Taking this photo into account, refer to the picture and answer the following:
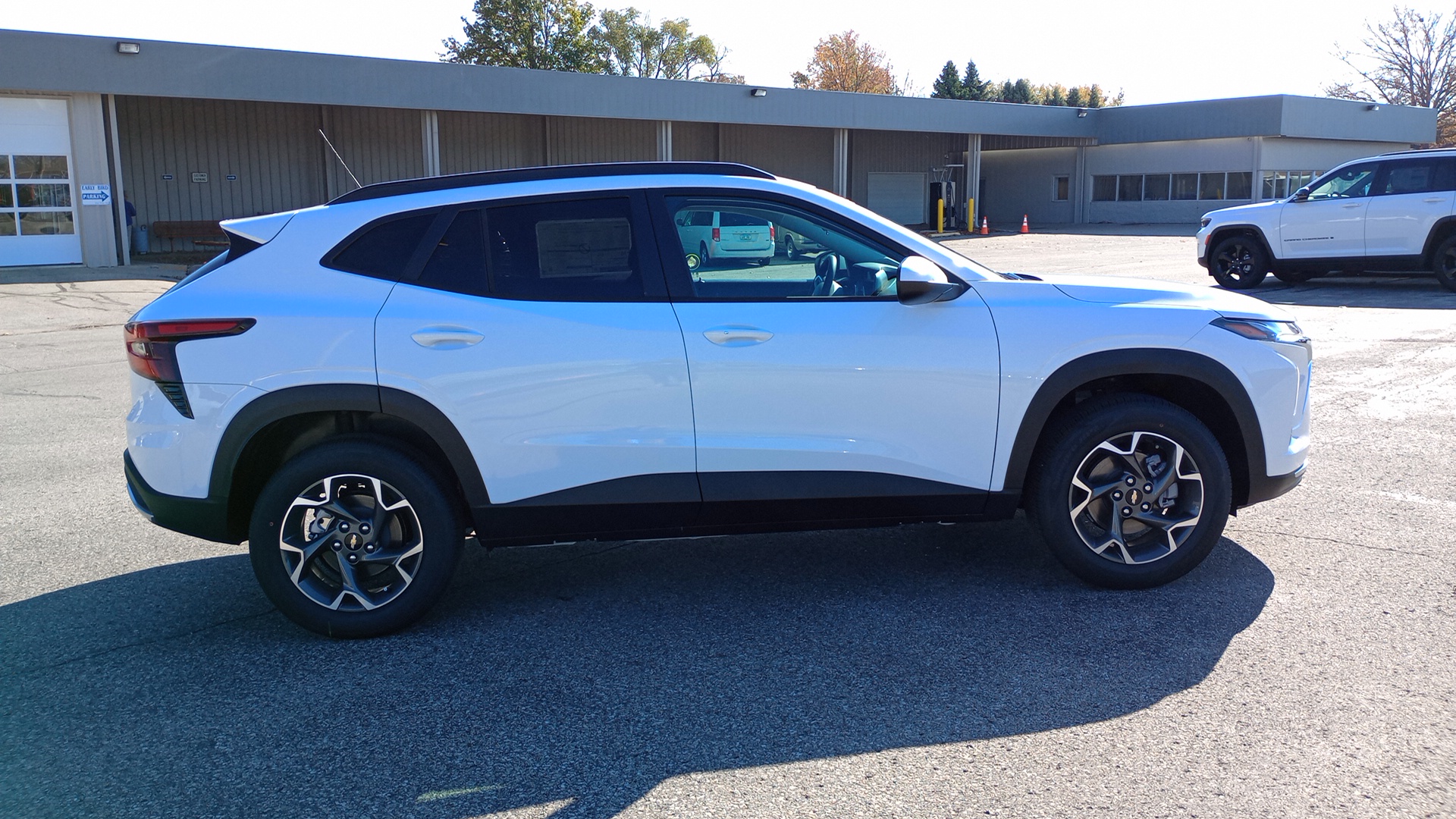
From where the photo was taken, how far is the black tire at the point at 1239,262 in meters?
17.2

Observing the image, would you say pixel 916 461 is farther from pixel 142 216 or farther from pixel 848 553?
pixel 142 216

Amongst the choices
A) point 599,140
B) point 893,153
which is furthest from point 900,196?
point 599,140

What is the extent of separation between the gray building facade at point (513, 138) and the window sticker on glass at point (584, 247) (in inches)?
648

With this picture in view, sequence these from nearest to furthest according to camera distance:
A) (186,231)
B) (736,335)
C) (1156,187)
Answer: (736,335)
(186,231)
(1156,187)

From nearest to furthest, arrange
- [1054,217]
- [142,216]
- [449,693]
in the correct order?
[449,693]
[142,216]
[1054,217]

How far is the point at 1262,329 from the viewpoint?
4.81 m

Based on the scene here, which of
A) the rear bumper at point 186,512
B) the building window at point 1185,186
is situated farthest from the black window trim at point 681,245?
the building window at point 1185,186

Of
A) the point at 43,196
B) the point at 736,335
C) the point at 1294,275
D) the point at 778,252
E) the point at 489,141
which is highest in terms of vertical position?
the point at 489,141

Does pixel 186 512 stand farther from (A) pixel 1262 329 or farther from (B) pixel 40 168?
(B) pixel 40 168

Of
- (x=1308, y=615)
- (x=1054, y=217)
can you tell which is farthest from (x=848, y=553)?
(x=1054, y=217)

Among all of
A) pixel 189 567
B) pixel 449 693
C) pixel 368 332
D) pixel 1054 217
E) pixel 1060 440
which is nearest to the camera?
pixel 449 693

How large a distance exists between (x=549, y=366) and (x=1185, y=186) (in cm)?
4519

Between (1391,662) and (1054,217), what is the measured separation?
47822 millimetres

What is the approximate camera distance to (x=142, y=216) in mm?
30344
